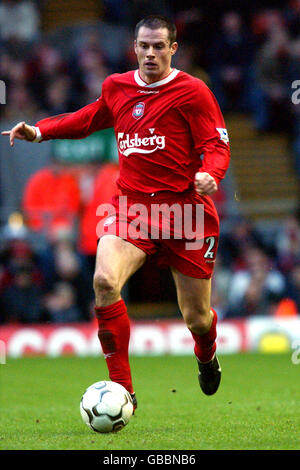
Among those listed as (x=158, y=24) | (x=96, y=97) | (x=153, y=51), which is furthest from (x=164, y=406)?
(x=96, y=97)

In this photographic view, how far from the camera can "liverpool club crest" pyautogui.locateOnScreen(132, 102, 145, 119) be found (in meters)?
6.82

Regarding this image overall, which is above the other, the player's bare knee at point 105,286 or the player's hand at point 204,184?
the player's hand at point 204,184

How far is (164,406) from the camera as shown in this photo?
25.9ft

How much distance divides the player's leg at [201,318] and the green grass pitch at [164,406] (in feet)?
0.84

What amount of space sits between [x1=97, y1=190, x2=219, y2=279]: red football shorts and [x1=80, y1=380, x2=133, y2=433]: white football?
101 centimetres

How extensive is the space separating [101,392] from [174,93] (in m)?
2.05

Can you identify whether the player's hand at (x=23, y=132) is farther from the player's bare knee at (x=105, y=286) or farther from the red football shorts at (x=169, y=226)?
the player's bare knee at (x=105, y=286)

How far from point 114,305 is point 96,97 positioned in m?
9.70

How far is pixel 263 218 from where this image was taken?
16.1m

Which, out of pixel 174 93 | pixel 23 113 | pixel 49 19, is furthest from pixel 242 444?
pixel 49 19

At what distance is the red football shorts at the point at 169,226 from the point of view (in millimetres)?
6754
